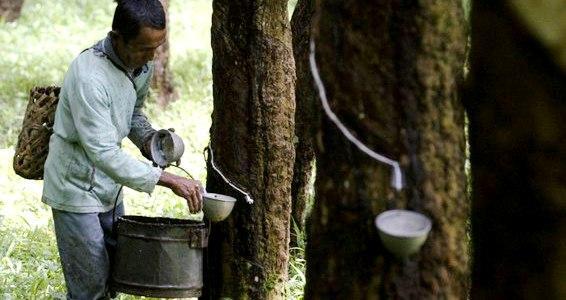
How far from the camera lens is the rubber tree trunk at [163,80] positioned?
1173 cm

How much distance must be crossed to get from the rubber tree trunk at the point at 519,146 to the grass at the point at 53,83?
11.8 ft

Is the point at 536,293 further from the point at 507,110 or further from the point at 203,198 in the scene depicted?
the point at 203,198

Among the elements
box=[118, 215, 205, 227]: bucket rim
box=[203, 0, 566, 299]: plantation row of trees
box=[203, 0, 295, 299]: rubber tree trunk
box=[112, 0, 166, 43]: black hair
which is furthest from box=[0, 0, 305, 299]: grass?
box=[203, 0, 566, 299]: plantation row of trees

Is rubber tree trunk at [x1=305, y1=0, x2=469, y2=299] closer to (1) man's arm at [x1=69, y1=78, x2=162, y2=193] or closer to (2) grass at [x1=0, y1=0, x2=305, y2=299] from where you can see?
(1) man's arm at [x1=69, y1=78, x2=162, y2=193]

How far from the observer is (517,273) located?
2.23 meters

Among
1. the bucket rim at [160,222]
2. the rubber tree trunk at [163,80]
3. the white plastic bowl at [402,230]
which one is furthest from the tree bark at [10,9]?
the white plastic bowl at [402,230]

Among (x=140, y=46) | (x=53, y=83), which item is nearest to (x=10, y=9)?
(x=53, y=83)

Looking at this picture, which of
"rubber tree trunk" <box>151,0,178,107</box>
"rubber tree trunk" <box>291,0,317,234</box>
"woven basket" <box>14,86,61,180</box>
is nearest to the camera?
"woven basket" <box>14,86,61,180</box>

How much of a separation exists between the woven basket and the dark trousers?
0.33m

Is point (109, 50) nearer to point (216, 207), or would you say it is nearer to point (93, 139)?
point (93, 139)

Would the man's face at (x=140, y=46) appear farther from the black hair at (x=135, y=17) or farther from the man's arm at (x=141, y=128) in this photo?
the man's arm at (x=141, y=128)

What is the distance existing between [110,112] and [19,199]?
3835 mm

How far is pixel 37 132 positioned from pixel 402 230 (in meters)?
2.66

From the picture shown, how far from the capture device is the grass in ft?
22.0
